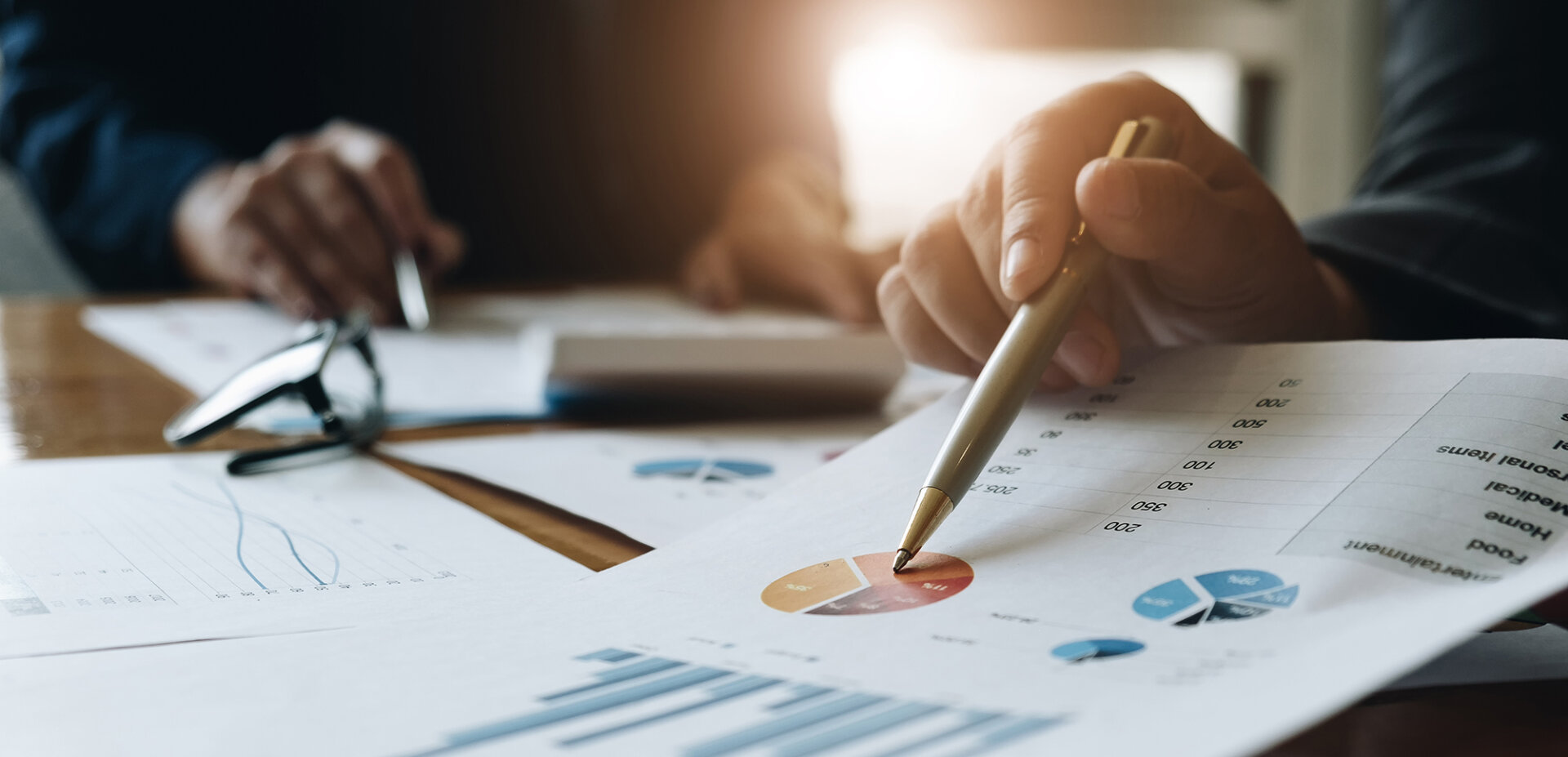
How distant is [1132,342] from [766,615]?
0.92 ft

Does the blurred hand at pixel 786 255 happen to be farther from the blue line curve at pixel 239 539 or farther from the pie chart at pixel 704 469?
the blue line curve at pixel 239 539

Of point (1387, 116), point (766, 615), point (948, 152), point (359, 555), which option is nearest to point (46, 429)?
point (359, 555)

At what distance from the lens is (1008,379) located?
0.32m

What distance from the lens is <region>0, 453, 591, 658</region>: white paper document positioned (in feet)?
0.86

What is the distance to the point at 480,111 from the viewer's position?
1373mm

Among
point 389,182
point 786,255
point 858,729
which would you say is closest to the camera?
point 858,729

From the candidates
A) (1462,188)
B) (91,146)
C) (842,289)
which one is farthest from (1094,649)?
(91,146)

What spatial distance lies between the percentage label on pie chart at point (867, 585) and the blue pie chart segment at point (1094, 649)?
0.04 metres

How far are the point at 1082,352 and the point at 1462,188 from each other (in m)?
0.35

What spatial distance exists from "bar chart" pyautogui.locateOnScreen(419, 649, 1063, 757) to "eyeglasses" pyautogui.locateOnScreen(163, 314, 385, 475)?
261 mm

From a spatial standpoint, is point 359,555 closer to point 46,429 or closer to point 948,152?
point 46,429

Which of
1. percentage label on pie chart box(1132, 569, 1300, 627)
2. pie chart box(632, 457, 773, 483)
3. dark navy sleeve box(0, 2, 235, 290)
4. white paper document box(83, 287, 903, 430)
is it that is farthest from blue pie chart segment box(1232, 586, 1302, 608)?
dark navy sleeve box(0, 2, 235, 290)

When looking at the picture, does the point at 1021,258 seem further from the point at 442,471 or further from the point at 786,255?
the point at 786,255

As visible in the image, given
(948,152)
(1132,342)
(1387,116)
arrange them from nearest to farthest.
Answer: (1132,342)
(1387,116)
(948,152)
